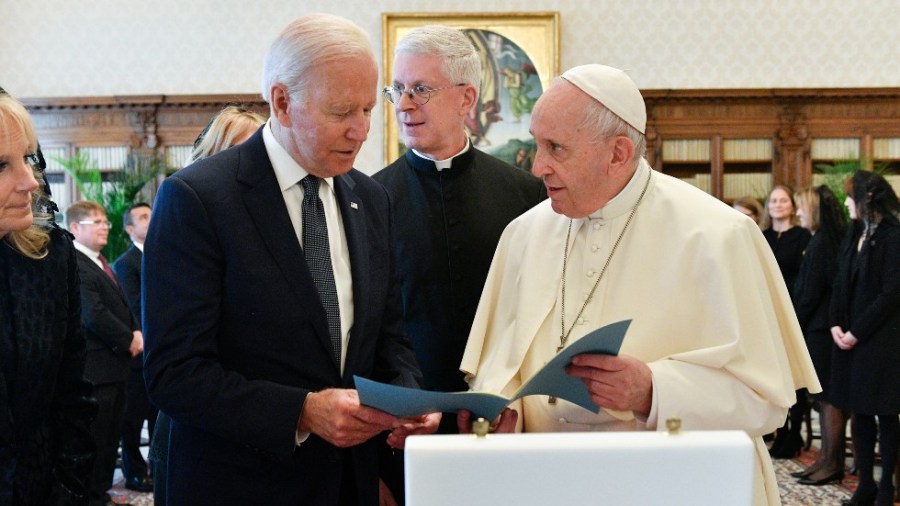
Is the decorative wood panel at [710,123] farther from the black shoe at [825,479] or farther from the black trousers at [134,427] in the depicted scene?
the black shoe at [825,479]

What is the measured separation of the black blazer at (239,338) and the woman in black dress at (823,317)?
5265 millimetres

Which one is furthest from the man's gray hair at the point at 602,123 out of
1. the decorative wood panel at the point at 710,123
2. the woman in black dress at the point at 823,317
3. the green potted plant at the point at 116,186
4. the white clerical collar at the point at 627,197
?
the decorative wood panel at the point at 710,123

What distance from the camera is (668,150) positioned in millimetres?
11656

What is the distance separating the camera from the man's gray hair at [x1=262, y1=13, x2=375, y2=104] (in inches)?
81.0

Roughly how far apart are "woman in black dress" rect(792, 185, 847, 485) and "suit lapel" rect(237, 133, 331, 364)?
5.31 meters

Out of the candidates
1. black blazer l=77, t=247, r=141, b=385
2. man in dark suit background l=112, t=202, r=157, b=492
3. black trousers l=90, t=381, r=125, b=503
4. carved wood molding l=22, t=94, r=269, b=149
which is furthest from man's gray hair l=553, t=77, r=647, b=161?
carved wood molding l=22, t=94, r=269, b=149

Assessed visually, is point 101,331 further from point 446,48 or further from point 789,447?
point 789,447

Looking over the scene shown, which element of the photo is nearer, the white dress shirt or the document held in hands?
the document held in hands

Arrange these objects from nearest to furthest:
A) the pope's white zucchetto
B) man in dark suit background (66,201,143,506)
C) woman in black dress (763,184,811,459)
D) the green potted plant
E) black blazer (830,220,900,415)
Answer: the pope's white zucchetto, black blazer (830,220,900,415), man in dark suit background (66,201,143,506), woman in black dress (763,184,811,459), the green potted plant

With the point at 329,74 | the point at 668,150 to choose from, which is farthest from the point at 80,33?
the point at 329,74

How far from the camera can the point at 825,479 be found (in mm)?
6844

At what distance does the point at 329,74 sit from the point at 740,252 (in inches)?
40.2

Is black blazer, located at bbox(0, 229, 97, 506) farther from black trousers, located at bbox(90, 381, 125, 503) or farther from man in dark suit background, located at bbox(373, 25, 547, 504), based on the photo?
black trousers, located at bbox(90, 381, 125, 503)

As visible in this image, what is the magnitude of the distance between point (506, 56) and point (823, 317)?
231 inches
